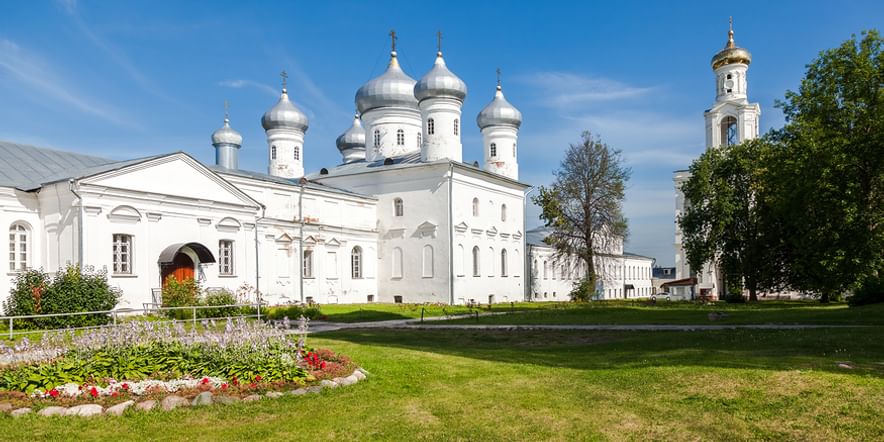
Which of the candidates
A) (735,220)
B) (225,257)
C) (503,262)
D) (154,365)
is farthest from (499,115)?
(154,365)

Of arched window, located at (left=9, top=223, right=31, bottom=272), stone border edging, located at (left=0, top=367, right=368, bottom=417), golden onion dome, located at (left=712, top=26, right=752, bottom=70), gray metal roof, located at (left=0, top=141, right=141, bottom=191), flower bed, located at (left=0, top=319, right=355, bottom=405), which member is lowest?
stone border edging, located at (left=0, top=367, right=368, bottom=417)

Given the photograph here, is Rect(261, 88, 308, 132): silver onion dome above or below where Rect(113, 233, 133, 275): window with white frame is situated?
above

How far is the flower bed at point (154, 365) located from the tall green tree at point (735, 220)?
97.6ft

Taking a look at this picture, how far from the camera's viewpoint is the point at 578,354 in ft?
43.0

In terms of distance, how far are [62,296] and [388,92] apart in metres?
26.1

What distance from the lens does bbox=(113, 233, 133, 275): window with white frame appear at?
24597mm

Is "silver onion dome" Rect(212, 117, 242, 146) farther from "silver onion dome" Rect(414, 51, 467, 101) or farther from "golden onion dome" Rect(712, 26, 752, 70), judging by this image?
"golden onion dome" Rect(712, 26, 752, 70)

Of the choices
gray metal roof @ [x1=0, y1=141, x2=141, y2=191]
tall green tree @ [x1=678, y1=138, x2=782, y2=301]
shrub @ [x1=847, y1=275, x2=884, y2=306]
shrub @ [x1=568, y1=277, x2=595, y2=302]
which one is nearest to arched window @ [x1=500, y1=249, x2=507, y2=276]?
shrub @ [x1=568, y1=277, x2=595, y2=302]

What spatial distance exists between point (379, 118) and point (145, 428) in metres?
37.2

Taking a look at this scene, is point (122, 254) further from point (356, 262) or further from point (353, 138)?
point (353, 138)

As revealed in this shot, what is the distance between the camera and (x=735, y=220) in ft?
119

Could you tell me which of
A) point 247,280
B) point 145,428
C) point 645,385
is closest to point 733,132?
point 247,280

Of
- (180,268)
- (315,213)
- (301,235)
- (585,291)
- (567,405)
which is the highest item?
(315,213)

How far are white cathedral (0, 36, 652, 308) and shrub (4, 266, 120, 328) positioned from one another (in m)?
2.91
